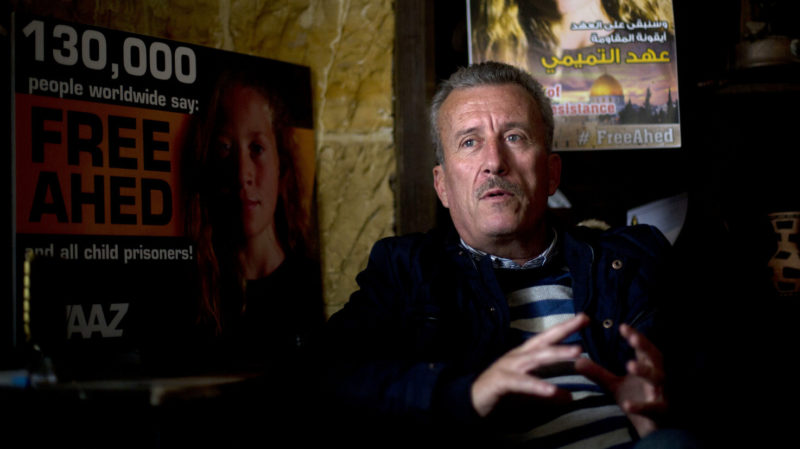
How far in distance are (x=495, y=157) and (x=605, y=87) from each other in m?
0.70

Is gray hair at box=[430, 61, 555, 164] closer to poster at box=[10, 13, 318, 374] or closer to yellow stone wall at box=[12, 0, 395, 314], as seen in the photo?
yellow stone wall at box=[12, 0, 395, 314]

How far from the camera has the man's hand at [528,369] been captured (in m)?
1.19

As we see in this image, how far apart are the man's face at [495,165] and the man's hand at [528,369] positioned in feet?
1.71

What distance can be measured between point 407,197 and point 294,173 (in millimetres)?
357

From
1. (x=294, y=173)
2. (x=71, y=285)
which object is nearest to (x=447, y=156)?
(x=294, y=173)

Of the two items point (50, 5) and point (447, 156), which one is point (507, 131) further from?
point (50, 5)

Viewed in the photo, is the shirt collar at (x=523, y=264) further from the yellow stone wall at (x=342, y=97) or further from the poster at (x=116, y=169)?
Answer: the poster at (x=116, y=169)

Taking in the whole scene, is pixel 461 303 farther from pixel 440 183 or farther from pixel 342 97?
pixel 342 97

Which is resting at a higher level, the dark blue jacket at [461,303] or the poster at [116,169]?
the poster at [116,169]

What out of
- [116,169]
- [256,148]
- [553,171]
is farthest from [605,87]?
[116,169]

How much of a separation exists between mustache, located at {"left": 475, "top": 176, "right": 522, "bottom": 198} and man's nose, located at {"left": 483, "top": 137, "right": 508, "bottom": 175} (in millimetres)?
19

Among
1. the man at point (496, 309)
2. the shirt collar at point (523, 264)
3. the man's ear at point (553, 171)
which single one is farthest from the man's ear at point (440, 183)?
the man's ear at point (553, 171)

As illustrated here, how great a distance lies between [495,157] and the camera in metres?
1.73

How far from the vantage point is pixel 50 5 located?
1670 millimetres
